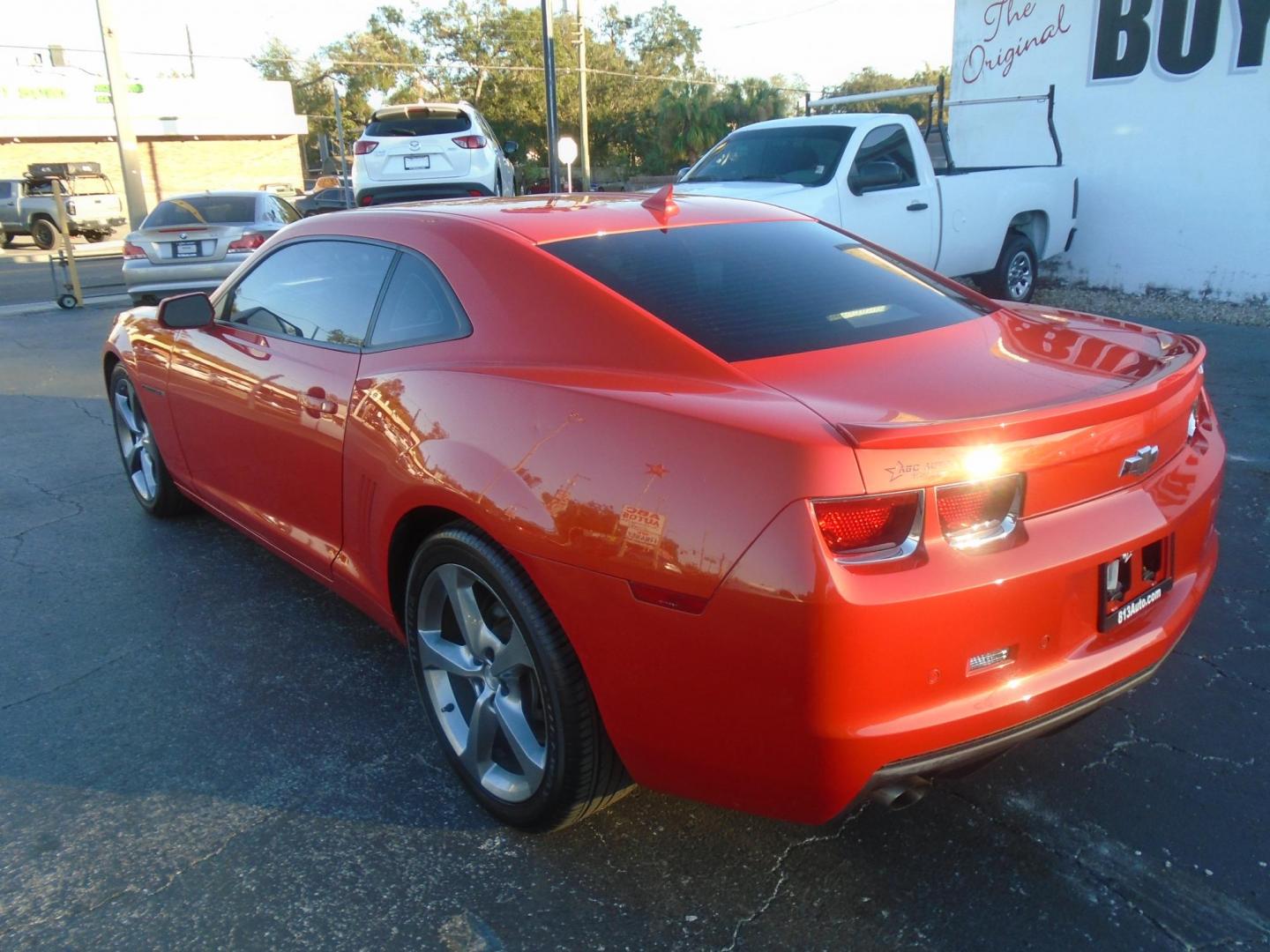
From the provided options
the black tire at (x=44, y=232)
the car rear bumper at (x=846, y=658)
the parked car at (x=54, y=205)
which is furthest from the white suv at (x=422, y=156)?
the black tire at (x=44, y=232)

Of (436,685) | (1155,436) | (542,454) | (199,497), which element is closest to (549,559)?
(542,454)

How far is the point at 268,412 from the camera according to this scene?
11.7 feet

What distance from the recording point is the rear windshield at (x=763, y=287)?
2.68 metres

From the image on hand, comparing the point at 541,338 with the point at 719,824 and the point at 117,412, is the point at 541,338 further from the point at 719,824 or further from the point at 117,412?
the point at 117,412

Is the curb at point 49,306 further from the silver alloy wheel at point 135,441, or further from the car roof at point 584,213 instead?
the car roof at point 584,213

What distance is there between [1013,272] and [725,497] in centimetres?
926

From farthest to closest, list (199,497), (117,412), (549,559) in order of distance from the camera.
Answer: (117,412) → (199,497) → (549,559)

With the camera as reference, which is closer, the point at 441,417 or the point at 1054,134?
the point at 441,417

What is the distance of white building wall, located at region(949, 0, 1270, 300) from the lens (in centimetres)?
973

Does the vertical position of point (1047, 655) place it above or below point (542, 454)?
below

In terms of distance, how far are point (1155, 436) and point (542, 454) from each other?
1445 mm

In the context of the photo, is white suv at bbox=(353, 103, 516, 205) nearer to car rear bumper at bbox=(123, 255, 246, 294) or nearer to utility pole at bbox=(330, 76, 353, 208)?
car rear bumper at bbox=(123, 255, 246, 294)

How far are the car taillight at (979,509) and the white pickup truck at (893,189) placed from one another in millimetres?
6378

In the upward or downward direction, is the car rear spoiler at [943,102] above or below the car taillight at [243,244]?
above
